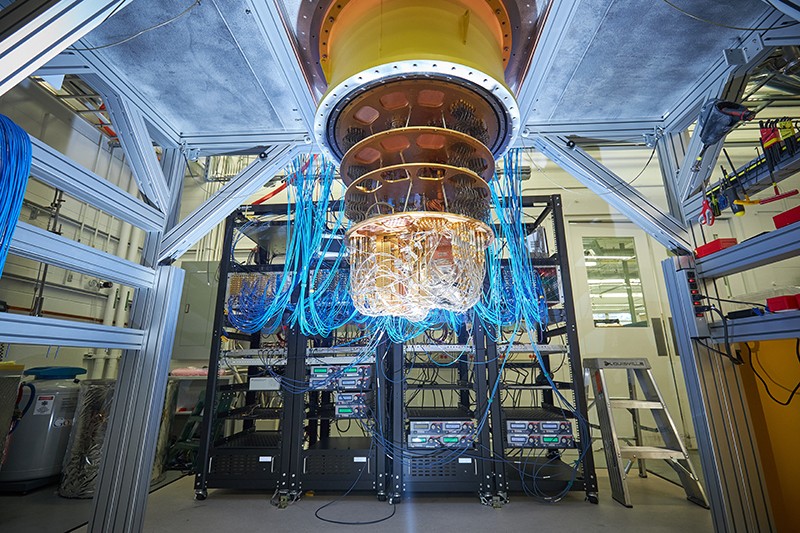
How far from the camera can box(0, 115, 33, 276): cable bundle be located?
92 centimetres

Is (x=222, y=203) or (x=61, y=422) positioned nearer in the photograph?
(x=222, y=203)

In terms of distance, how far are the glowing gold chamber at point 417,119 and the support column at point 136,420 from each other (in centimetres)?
108

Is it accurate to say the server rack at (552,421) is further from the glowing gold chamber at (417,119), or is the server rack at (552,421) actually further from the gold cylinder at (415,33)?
the gold cylinder at (415,33)

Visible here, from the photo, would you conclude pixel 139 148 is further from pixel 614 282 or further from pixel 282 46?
pixel 614 282

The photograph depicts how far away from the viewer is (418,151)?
1.02 m

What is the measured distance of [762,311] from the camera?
4.77ft

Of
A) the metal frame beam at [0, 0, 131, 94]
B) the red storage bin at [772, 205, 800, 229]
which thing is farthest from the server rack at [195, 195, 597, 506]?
the metal frame beam at [0, 0, 131, 94]

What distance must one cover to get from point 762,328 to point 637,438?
77.1 inches

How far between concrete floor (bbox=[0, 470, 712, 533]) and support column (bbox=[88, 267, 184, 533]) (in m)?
0.75

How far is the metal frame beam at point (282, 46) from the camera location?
121 centimetres

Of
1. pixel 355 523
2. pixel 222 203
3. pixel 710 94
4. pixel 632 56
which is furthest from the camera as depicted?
pixel 355 523

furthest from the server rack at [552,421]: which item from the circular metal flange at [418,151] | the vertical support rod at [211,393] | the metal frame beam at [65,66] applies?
the metal frame beam at [65,66]

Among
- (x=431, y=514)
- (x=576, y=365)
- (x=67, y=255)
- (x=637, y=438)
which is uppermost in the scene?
(x=67, y=255)

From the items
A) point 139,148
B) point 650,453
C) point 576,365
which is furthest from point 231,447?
point 650,453
